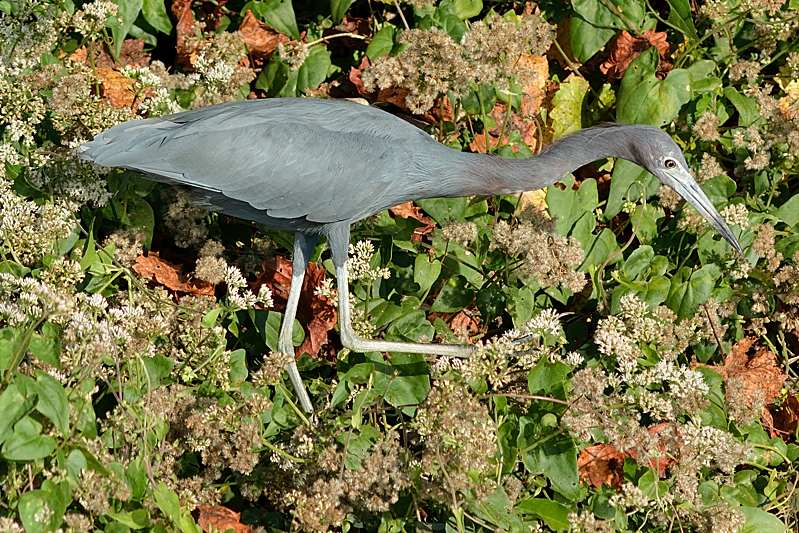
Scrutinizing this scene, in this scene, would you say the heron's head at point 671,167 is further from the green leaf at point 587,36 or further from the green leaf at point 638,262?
the green leaf at point 587,36

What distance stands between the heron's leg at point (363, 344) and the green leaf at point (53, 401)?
1.28 m

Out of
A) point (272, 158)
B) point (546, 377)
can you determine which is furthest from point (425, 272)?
point (546, 377)

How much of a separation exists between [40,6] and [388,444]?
2410mm

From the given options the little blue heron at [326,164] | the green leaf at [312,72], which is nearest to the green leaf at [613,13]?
the little blue heron at [326,164]

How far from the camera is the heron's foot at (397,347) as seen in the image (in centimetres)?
379

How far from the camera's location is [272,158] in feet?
12.7

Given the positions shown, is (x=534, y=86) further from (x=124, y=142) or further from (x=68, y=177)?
(x=68, y=177)

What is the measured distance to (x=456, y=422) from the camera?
2961mm

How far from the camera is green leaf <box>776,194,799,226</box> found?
14.9 feet

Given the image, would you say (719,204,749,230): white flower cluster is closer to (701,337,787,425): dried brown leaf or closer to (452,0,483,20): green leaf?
(701,337,787,425): dried brown leaf

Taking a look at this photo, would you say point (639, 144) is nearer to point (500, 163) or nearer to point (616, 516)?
point (500, 163)

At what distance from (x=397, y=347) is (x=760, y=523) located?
133 cm

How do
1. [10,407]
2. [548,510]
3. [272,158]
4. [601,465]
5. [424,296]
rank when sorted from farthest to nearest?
[424,296] < [272,158] < [601,465] < [548,510] < [10,407]

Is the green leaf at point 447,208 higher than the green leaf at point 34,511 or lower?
lower
